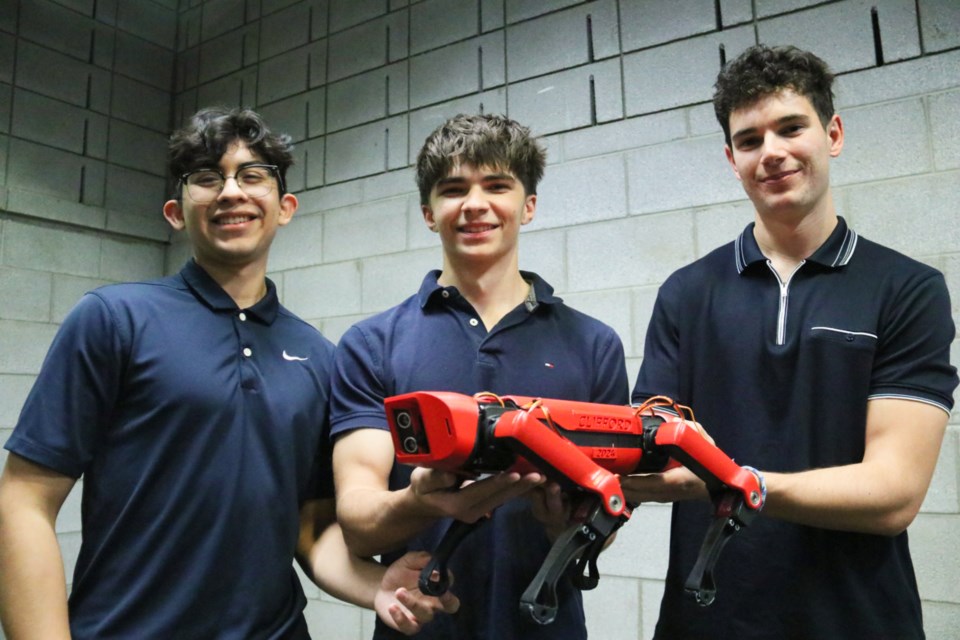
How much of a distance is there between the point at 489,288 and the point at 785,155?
1.66ft

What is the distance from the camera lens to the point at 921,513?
67.7 inches

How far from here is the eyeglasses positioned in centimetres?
127

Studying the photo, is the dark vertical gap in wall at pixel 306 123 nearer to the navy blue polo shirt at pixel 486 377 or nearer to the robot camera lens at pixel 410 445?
the navy blue polo shirt at pixel 486 377

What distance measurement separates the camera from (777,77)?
1.09 m

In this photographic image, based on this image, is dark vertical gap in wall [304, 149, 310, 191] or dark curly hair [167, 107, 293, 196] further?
dark vertical gap in wall [304, 149, 310, 191]

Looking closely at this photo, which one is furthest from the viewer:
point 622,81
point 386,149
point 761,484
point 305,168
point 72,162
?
point 72,162

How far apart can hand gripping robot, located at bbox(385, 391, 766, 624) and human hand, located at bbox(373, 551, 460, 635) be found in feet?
0.34

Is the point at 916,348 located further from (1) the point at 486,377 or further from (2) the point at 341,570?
(2) the point at 341,570

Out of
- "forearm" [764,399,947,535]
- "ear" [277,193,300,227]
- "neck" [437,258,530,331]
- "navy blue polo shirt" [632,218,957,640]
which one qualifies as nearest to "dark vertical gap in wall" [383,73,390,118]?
"ear" [277,193,300,227]

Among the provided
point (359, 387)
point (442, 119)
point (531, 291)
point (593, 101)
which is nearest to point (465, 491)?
point (359, 387)

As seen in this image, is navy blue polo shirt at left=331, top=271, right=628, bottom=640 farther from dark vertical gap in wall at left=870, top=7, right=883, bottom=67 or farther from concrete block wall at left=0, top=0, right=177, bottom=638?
concrete block wall at left=0, top=0, right=177, bottom=638

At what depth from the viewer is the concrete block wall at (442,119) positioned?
5.99 ft

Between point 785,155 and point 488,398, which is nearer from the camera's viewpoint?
point 488,398

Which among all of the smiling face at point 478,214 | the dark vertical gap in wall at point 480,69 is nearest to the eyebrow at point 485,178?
the smiling face at point 478,214
